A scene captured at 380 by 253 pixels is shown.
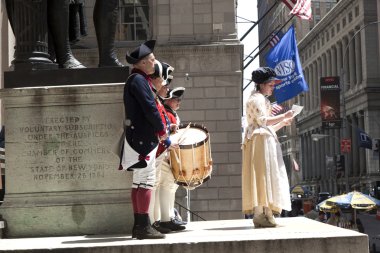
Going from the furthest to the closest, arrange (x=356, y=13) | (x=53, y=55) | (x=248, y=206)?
(x=356, y=13) → (x=53, y=55) → (x=248, y=206)

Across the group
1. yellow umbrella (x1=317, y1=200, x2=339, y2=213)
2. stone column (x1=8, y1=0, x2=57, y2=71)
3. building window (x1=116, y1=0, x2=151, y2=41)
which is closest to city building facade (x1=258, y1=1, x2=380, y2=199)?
yellow umbrella (x1=317, y1=200, x2=339, y2=213)

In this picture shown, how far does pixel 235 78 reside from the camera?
26703mm

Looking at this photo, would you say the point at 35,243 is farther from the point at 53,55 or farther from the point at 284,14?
the point at 284,14

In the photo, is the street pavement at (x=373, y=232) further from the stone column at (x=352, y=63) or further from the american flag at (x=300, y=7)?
the stone column at (x=352, y=63)

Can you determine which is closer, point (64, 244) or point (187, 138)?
point (64, 244)

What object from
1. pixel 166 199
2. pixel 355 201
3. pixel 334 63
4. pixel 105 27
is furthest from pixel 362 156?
pixel 166 199

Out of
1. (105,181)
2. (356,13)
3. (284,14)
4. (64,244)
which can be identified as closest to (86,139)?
(105,181)

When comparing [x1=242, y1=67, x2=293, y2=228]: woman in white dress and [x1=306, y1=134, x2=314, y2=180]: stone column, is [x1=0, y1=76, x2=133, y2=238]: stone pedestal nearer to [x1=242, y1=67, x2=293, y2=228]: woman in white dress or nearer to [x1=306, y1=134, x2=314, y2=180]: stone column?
[x1=242, y1=67, x2=293, y2=228]: woman in white dress

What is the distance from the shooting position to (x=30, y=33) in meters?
8.55

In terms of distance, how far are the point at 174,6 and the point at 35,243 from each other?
71.0 feet

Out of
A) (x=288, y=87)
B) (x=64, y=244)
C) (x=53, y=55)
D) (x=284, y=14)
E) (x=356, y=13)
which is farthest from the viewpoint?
(x=284, y=14)

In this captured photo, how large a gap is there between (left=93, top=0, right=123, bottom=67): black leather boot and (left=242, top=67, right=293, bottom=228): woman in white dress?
76.9 inches

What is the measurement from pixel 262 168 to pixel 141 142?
173 centimetres

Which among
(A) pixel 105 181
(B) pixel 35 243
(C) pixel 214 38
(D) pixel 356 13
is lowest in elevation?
(B) pixel 35 243
